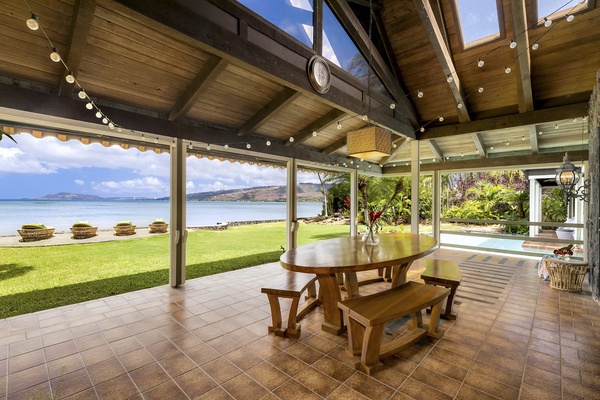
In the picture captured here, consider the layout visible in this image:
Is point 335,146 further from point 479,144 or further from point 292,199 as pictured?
point 479,144

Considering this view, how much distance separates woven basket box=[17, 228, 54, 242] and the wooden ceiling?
24.0ft

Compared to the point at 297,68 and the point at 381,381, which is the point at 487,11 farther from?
the point at 381,381

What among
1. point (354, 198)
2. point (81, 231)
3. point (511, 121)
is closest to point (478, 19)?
point (511, 121)

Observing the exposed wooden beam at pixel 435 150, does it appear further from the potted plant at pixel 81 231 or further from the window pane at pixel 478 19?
the potted plant at pixel 81 231

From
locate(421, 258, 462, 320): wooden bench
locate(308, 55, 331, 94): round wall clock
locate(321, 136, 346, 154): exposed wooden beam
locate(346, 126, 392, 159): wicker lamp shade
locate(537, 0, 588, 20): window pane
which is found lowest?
locate(421, 258, 462, 320): wooden bench

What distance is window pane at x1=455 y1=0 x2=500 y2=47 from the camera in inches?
140

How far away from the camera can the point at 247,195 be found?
16984 mm

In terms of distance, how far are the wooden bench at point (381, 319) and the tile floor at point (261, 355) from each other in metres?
0.09

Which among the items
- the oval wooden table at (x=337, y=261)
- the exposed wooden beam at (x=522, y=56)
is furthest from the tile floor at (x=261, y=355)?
the exposed wooden beam at (x=522, y=56)

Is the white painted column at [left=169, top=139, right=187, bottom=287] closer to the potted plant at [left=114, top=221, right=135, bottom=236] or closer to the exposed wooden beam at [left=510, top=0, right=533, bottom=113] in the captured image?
the exposed wooden beam at [left=510, top=0, right=533, bottom=113]

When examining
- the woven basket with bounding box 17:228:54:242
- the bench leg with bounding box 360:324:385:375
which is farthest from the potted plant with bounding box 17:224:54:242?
the bench leg with bounding box 360:324:385:375

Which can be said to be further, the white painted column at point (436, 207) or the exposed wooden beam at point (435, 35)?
the white painted column at point (436, 207)

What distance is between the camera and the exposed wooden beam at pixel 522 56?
9.39 feet

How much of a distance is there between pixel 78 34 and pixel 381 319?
3.31 m
